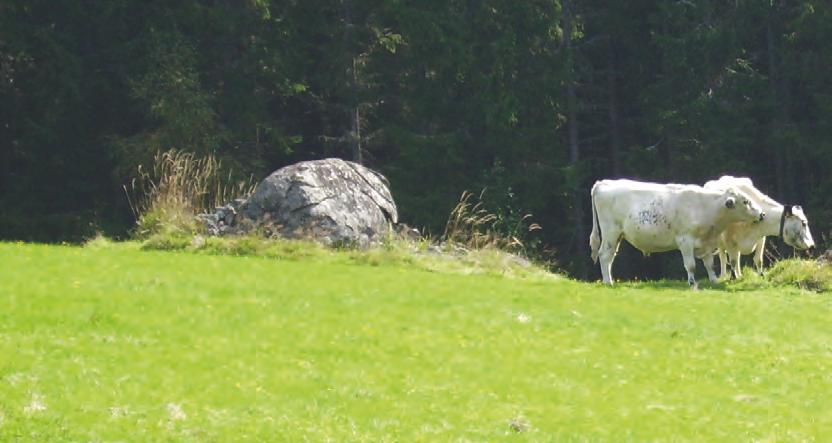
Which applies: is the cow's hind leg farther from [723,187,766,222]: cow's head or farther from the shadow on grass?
[723,187,766,222]: cow's head

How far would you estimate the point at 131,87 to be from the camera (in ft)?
127

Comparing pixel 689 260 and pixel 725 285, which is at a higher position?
pixel 689 260

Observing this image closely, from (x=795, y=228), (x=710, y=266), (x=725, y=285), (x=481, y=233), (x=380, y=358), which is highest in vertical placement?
(x=380, y=358)

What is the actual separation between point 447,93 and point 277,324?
25.5 meters

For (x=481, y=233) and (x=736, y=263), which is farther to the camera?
(x=481, y=233)

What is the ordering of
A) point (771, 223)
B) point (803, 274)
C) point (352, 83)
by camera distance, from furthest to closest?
1. point (352, 83)
2. point (771, 223)
3. point (803, 274)

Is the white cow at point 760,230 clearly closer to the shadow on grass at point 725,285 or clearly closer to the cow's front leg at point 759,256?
the cow's front leg at point 759,256

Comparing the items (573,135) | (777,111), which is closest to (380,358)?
(573,135)

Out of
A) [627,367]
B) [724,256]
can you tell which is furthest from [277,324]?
[724,256]

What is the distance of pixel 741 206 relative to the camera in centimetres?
2183

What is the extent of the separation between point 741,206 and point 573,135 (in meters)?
17.9

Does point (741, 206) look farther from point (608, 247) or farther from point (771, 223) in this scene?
point (608, 247)

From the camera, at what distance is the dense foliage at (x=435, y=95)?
38094mm

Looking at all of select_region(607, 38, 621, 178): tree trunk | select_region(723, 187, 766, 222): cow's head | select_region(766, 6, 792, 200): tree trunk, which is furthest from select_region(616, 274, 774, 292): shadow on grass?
select_region(607, 38, 621, 178): tree trunk
